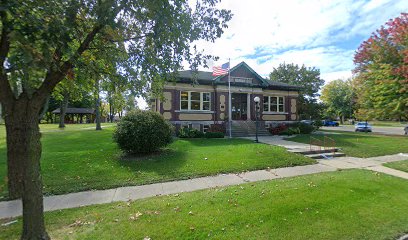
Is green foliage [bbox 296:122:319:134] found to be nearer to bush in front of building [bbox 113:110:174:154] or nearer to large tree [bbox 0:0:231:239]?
bush in front of building [bbox 113:110:174:154]

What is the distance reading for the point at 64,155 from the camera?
1001cm

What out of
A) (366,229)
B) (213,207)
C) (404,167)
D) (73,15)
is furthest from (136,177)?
(404,167)

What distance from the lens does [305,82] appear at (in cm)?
4206

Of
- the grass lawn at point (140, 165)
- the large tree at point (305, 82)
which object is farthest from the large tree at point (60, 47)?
the large tree at point (305, 82)

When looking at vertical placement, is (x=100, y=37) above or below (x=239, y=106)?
above

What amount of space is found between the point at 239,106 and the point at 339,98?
163 ft

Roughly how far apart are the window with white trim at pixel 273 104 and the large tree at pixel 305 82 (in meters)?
15.5

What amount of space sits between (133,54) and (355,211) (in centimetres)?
564

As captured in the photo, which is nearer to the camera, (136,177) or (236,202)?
(236,202)

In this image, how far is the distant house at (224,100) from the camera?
1966 cm

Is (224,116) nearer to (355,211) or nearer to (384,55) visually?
(384,55)

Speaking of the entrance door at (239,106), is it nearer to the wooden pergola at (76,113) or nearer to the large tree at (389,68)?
the large tree at (389,68)

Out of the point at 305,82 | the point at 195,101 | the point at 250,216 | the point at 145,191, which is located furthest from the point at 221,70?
the point at 305,82

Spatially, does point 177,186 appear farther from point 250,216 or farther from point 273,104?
point 273,104
